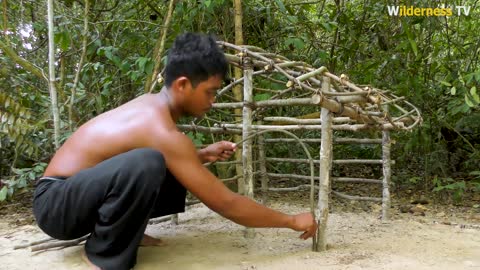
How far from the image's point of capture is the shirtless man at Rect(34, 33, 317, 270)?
1680mm

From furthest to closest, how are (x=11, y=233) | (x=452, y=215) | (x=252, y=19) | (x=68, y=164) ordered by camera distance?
1. (x=252, y=19)
2. (x=452, y=215)
3. (x=11, y=233)
4. (x=68, y=164)

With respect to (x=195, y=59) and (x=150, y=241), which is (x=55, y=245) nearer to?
(x=150, y=241)

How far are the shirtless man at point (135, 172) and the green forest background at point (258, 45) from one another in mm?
1215

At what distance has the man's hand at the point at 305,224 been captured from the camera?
6.26ft

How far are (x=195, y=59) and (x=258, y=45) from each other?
239cm

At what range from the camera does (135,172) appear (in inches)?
65.3

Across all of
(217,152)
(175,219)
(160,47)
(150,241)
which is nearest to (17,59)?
(160,47)

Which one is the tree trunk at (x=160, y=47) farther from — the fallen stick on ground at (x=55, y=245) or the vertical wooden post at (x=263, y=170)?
the fallen stick on ground at (x=55, y=245)

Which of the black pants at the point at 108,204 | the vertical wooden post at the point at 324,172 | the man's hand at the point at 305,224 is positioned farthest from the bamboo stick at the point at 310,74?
the black pants at the point at 108,204

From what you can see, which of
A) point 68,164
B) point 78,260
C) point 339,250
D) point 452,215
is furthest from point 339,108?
point 452,215

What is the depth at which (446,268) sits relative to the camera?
1.96 m

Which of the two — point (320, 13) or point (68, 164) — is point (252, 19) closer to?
point (320, 13)

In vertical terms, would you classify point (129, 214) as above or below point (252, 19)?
below

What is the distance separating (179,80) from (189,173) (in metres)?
0.37
